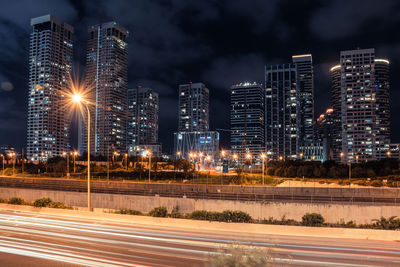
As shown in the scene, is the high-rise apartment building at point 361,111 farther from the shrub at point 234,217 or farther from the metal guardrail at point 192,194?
the shrub at point 234,217

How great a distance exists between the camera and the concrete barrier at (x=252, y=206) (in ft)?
97.7

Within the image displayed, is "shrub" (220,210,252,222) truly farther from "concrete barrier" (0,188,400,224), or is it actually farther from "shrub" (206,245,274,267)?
"shrub" (206,245,274,267)

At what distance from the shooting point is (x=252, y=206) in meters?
33.4

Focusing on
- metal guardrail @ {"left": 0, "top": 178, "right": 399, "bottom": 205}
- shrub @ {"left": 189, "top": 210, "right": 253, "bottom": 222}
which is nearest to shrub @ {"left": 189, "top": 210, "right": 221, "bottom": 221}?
shrub @ {"left": 189, "top": 210, "right": 253, "bottom": 222}

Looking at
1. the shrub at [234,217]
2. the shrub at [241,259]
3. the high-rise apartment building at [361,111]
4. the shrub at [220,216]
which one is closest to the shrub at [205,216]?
the shrub at [220,216]

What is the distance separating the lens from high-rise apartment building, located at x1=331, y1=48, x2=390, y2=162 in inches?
7544

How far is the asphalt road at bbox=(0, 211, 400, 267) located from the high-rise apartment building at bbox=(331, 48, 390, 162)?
635 ft

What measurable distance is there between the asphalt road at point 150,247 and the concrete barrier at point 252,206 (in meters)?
15.4

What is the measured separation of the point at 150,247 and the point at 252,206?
20.8 m

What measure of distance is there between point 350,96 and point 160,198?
634 feet

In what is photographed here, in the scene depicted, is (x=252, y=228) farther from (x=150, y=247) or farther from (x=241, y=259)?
(x=241, y=259)

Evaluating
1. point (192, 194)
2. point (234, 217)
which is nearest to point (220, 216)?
point (234, 217)

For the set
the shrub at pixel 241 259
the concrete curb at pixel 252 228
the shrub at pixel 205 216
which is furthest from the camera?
the shrub at pixel 205 216

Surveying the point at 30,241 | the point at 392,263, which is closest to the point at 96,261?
the point at 30,241
